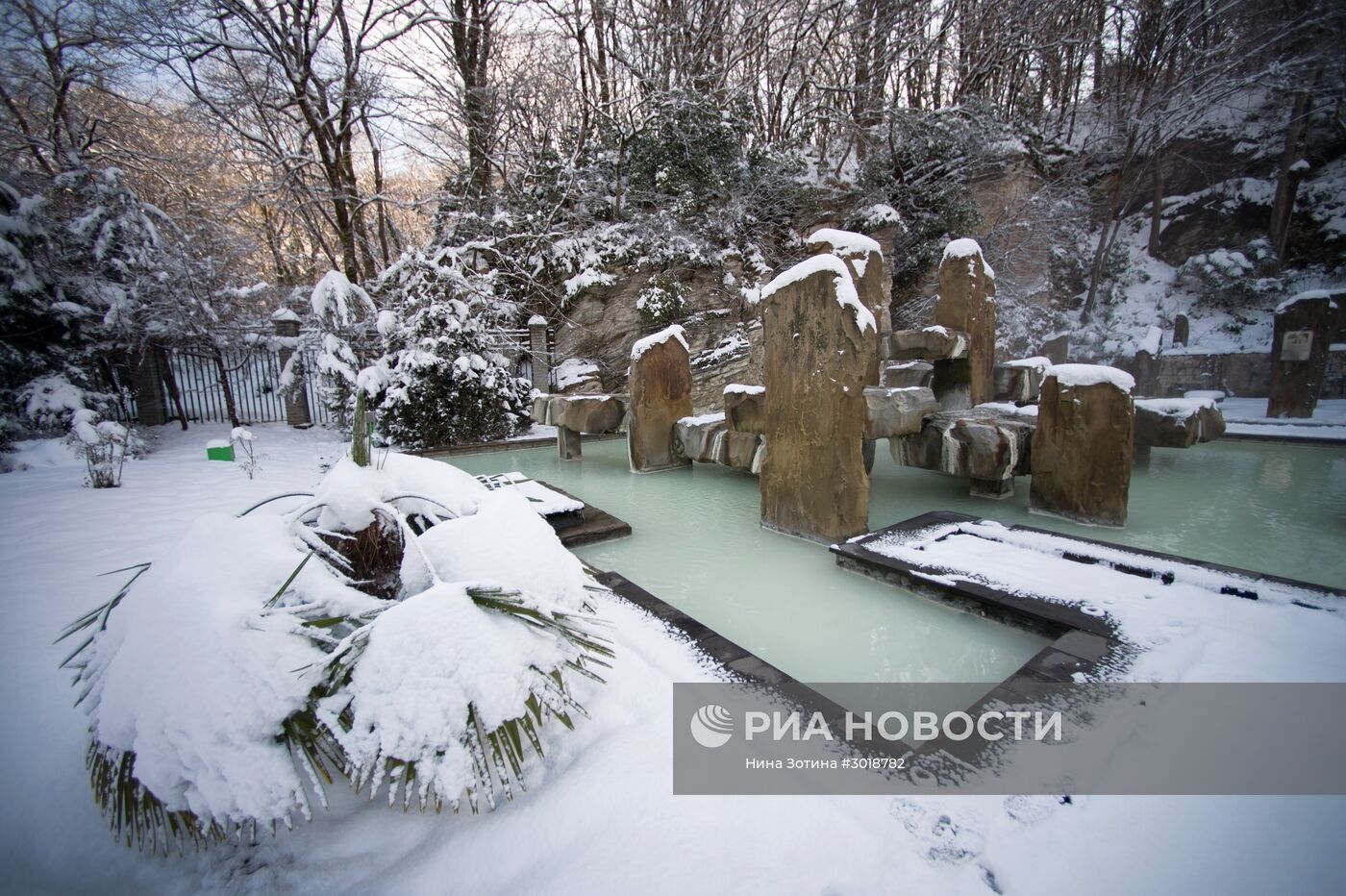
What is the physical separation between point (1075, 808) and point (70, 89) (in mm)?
13768

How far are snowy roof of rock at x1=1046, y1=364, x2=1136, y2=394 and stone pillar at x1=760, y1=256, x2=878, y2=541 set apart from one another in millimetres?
1444

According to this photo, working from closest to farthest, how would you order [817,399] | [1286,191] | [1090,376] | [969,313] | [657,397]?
[817,399], [1090,376], [969,313], [657,397], [1286,191]

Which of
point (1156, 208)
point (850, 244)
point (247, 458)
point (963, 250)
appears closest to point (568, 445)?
point (850, 244)

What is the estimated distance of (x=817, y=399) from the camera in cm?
315

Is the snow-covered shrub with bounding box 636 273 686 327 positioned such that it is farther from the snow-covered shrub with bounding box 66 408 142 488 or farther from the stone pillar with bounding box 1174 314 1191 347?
the stone pillar with bounding box 1174 314 1191 347

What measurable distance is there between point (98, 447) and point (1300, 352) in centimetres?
1318

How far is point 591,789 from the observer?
1193mm

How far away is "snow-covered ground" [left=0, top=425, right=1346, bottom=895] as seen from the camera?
995 millimetres

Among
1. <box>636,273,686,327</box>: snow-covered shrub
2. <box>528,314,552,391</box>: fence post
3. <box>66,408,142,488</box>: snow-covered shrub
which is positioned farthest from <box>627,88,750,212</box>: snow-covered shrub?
<box>66,408,142,488</box>: snow-covered shrub

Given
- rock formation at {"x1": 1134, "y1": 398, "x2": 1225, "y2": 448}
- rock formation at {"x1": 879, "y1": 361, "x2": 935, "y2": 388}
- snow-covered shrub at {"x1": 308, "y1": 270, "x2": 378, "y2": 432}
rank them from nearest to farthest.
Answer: rock formation at {"x1": 1134, "y1": 398, "x2": 1225, "y2": 448}, rock formation at {"x1": 879, "y1": 361, "x2": 935, "y2": 388}, snow-covered shrub at {"x1": 308, "y1": 270, "x2": 378, "y2": 432}

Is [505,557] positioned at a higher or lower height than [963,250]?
lower

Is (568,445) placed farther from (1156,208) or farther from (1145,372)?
(1156,208)

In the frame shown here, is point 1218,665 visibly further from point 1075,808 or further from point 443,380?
point 443,380

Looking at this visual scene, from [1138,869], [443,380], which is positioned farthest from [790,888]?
[443,380]
